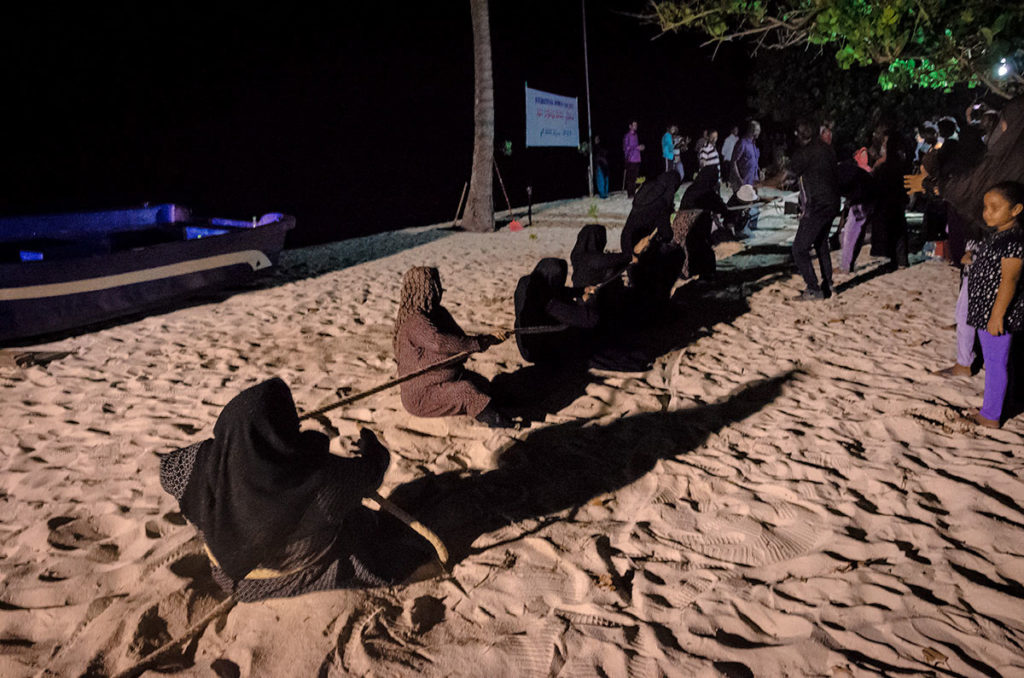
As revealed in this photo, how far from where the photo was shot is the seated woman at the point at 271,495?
223 cm

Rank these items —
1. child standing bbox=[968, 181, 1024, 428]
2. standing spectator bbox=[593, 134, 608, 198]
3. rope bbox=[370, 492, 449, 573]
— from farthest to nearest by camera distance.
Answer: standing spectator bbox=[593, 134, 608, 198] → child standing bbox=[968, 181, 1024, 428] → rope bbox=[370, 492, 449, 573]

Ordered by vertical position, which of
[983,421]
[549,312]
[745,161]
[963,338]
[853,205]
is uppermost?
[745,161]

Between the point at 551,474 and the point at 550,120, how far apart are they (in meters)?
14.5

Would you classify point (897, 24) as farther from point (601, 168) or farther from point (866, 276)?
point (601, 168)

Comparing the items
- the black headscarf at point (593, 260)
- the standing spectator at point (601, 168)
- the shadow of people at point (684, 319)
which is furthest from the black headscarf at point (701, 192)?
the standing spectator at point (601, 168)

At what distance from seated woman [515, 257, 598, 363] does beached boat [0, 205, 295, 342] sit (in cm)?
496

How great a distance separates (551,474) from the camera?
12.1 ft

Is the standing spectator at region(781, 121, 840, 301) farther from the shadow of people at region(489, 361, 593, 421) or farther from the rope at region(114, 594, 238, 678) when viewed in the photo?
the rope at region(114, 594, 238, 678)

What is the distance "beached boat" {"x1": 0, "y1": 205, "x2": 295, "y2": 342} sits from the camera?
6242mm

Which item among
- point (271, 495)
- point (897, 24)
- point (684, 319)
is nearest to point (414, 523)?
point (271, 495)

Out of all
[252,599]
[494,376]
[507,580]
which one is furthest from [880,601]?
[494,376]

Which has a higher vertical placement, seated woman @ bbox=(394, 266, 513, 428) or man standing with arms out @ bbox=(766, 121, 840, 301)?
man standing with arms out @ bbox=(766, 121, 840, 301)

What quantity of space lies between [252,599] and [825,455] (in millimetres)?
3362

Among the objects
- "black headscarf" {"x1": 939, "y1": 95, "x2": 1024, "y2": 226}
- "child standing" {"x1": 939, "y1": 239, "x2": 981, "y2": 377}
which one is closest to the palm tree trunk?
"black headscarf" {"x1": 939, "y1": 95, "x2": 1024, "y2": 226}
